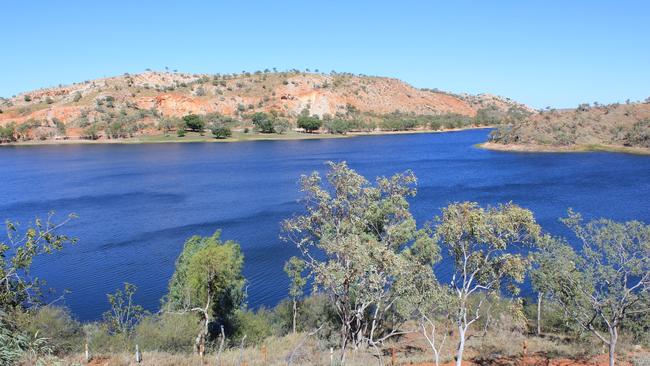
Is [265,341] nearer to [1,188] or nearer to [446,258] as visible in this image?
[446,258]

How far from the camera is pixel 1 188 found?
264 ft

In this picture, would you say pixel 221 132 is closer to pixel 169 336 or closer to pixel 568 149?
pixel 568 149

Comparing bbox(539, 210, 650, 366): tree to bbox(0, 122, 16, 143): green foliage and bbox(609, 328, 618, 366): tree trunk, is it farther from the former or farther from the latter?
bbox(0, 122, 16, 143): green foliage

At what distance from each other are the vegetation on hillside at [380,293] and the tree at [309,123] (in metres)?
143

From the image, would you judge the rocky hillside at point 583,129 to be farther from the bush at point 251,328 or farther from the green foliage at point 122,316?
the green foliage at point 122,316

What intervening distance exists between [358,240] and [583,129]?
137m

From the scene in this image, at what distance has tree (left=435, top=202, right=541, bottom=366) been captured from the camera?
17.6 metres

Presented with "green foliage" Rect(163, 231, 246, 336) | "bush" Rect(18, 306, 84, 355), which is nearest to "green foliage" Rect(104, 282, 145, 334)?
"green foliage" Rect(163, 231, 246, 336)

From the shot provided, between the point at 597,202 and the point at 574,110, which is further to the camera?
the point at 574,110

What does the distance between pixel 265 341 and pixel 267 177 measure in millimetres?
61204

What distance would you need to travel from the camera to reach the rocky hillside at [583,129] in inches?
5049

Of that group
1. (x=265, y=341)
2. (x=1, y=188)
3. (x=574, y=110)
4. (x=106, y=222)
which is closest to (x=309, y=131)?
(x=574, y=110)

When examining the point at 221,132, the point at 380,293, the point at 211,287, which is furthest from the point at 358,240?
the point at 221,132

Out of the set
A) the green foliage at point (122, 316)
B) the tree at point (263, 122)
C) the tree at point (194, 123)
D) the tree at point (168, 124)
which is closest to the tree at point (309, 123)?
the tree at point (263, 122)
